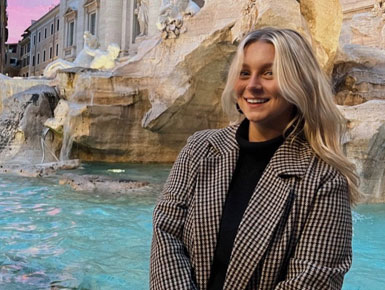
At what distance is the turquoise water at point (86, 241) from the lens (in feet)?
9.98

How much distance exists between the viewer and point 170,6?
9734 mm

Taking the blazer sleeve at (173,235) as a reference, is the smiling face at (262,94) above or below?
above

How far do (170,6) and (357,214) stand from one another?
20.8 ft

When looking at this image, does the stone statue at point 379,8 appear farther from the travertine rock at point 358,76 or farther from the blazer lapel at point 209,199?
the blazer lapel at point 209,199

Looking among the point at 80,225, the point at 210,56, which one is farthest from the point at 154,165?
the point at 80,225

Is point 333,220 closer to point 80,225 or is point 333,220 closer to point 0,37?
point 80,225

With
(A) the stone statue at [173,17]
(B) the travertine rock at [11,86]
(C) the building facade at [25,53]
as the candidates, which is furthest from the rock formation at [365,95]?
(C) the building facade at [25,53]

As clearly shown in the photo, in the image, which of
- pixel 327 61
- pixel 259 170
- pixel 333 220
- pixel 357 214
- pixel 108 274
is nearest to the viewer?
pixel 333 220

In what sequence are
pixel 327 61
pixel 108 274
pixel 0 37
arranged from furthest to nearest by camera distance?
pixel 0 37, pixel 327 61, pixel 108 274

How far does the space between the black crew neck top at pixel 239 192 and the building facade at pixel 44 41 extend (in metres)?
37.6

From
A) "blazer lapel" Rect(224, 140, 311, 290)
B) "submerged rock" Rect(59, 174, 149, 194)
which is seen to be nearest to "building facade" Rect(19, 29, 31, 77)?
"submerged rock" Rect(59, 174, 149, 194)

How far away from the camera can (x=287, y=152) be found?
49.5 inches

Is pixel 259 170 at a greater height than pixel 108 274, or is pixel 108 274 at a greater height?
pixel 259 170

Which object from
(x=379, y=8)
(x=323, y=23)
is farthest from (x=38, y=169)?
(x=379, y=8)
